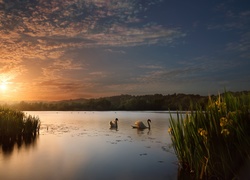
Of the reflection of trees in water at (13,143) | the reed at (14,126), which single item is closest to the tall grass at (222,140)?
the reflection of trees in water at (13,143)

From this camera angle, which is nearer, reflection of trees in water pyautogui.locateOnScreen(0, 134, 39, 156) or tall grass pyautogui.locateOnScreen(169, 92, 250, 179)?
tall grass pyautogui.locateOnScreen(169, 92, 250, 179)

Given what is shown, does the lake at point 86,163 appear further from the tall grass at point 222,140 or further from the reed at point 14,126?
the tall grass at point 222,140

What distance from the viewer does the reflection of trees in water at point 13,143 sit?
1681 cm

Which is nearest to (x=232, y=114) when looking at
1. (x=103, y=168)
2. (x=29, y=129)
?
(x=103, y=168)

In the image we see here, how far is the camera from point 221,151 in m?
7.65

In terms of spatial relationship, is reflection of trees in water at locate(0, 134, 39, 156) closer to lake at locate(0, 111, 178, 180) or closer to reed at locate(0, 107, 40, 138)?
lake at locate(0, 111, 178, 180)

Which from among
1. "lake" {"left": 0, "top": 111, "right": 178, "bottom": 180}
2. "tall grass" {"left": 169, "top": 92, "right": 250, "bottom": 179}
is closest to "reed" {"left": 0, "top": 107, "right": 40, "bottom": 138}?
"lake" {"left": 0, "top": 111, "right": 178, "bottom": 180}

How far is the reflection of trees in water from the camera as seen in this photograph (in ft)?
55.1

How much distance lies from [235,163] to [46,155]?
11542mm

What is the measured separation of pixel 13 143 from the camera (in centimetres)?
1942

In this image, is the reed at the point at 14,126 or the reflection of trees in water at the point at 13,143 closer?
the reflection of trees in water at the point at 13,143

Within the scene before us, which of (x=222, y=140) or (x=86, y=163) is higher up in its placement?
(x=222, y=140)

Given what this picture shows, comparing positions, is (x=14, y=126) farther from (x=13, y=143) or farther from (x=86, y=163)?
(x=86, y=163)

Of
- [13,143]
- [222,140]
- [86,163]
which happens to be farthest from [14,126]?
[222,140]
